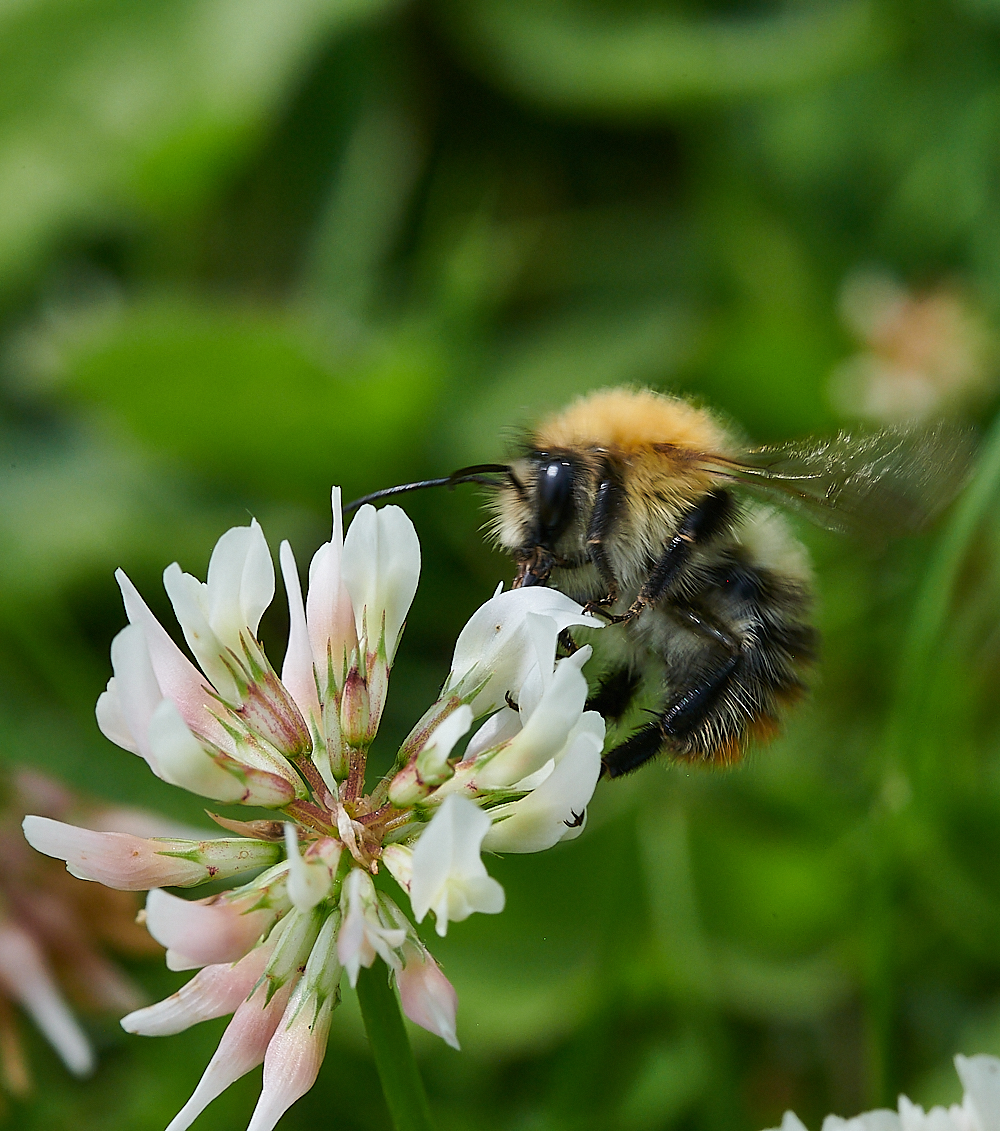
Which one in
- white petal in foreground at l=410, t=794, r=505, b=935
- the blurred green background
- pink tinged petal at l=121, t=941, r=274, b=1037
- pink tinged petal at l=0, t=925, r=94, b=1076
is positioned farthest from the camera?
the blurred green background

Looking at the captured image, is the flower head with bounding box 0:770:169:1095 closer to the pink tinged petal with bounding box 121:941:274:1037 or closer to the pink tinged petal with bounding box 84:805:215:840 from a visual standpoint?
the pink tinged petal with bounding box 84:805:215:840

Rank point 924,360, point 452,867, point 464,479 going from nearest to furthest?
point 452,867, point 464,479, point 924,360

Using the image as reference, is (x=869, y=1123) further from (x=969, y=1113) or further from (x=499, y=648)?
(x=499, y=648)

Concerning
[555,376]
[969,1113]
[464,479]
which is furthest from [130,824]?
[555,376]

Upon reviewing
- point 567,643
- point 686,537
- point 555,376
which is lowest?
point 555,376

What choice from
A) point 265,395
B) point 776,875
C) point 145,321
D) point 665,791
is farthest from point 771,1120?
point 145,321

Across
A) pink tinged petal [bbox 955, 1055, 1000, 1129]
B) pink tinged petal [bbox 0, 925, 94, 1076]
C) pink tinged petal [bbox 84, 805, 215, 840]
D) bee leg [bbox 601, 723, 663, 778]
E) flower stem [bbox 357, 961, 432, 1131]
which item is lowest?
pink tinged petal [bbox 0, 925, 94, 1076]

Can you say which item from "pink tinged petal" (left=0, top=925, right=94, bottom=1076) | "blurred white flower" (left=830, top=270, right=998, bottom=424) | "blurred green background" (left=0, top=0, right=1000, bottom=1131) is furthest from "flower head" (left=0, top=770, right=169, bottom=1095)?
"blurred white flower" (left=830, top=270, right=998, bottom=424)
